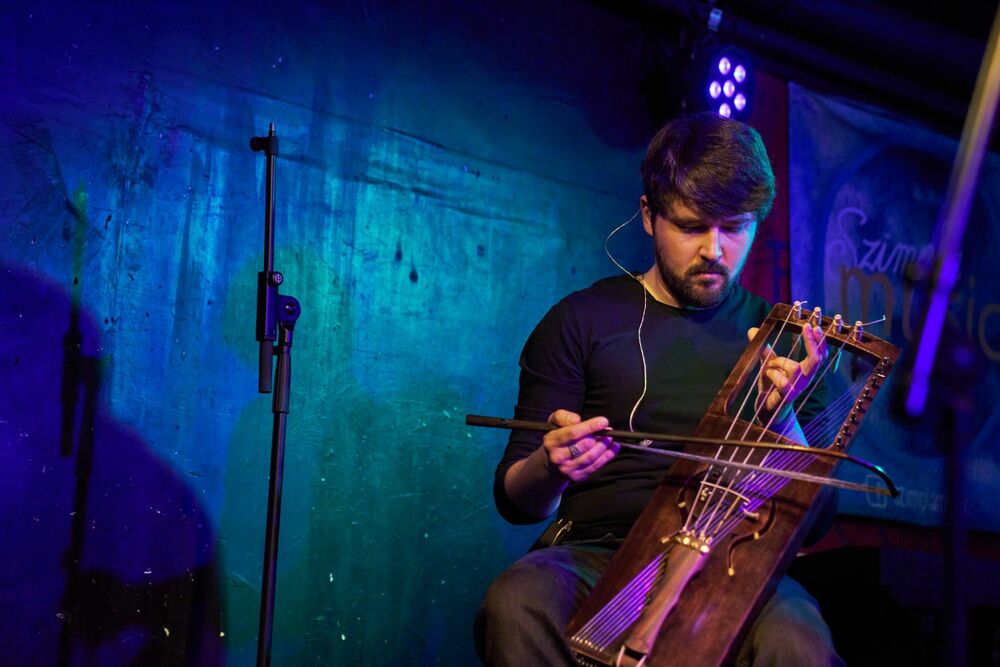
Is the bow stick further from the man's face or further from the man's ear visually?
the man's ear

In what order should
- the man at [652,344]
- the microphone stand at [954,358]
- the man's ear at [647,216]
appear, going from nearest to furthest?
the microphone stand at [954,358]
the man at [652,344]
the man's ear at [647,216]

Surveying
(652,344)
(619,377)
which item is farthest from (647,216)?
(619,377)

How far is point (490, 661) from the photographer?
1.95 m

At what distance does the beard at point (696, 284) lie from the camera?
8.31 feet

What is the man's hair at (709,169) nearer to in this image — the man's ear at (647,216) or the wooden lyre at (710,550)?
the man's ear at (647,216)

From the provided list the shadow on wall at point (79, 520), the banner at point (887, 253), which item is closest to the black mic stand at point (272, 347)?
the shadow on wall at point (79, 520)

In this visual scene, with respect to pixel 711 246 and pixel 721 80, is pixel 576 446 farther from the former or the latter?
pixel 721 80

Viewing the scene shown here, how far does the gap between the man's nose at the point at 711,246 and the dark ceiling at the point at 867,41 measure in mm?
1842

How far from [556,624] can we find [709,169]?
126 centimetres

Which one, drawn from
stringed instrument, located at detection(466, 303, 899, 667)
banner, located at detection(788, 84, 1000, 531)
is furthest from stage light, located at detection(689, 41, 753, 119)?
stringed instrument, located at detection(466, 303, 899, 667)

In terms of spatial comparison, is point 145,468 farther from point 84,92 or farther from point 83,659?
point 84,92

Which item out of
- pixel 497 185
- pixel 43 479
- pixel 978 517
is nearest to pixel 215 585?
pixel 43 479

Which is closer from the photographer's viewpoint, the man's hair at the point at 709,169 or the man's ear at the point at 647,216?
the man's hair at the point at 709,169

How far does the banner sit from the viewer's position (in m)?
4.51
